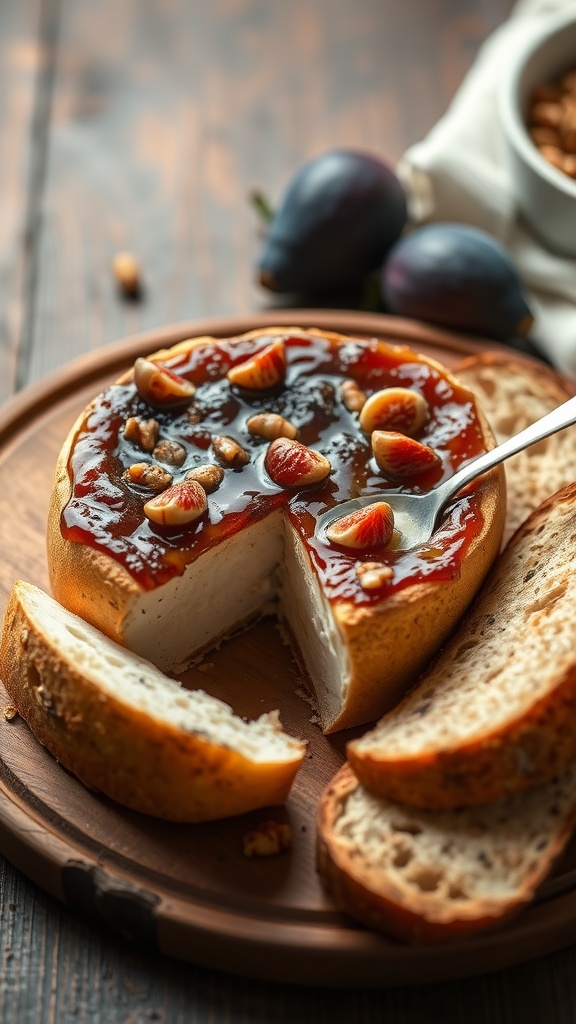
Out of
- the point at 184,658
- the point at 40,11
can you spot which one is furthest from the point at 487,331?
the point at 40,11

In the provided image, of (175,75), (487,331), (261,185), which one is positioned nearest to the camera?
(487,331)

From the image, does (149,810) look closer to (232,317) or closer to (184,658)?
(184,658)

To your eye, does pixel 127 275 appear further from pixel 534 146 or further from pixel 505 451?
pixel 505 451

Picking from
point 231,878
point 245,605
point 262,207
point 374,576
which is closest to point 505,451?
point 374,576

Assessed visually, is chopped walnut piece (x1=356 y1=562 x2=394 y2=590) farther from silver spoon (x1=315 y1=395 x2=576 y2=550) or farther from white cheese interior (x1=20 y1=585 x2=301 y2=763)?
white cheese interior (x1=20 y1=585 x2=301 y2=763)

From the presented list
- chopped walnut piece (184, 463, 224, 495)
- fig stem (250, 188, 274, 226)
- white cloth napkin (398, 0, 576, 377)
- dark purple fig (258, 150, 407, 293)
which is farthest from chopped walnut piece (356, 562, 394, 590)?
fig stem (250, 188, 274, 226)

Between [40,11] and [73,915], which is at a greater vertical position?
[40,11]
